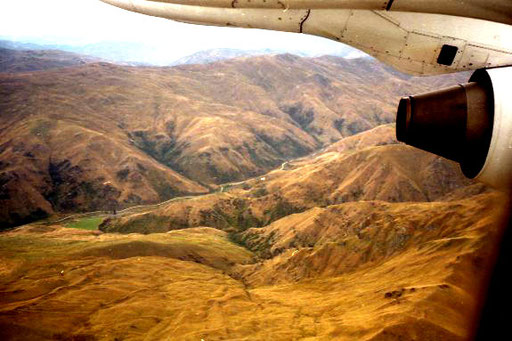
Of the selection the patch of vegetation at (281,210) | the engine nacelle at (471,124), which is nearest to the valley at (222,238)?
the patch of vegetation at (281,210)

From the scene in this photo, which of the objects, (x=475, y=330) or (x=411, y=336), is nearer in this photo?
(x=475, y=330)

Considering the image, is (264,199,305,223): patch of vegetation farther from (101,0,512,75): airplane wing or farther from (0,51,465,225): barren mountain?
(101,0,512,75): airplane wing

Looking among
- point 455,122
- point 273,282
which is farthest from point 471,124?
point 273,282

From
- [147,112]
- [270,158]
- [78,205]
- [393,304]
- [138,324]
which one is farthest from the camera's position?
[147,112]

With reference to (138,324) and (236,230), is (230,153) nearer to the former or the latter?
(236,230)

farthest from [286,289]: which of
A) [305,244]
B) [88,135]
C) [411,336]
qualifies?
[88,135]

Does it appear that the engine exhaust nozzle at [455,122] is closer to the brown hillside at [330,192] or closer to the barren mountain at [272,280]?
the barren mountain at [272,280]
